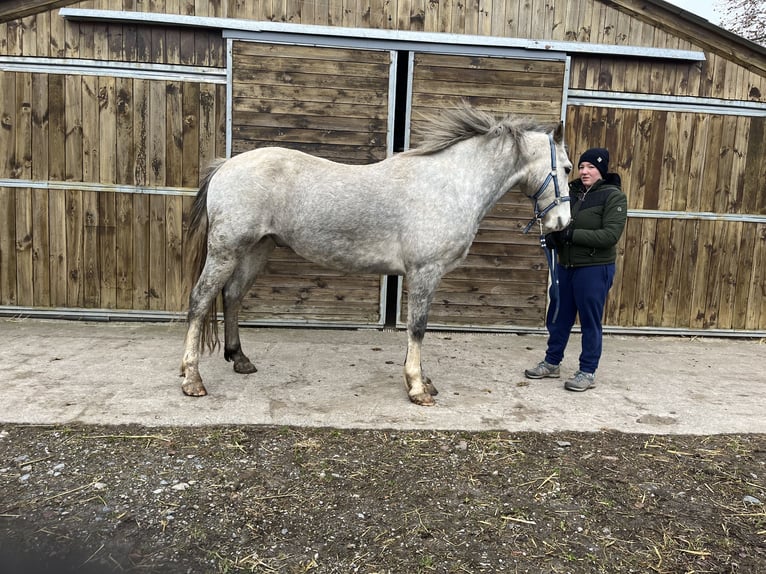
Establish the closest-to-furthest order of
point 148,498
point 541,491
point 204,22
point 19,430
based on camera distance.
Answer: point 148,498 → point 541,491 → point 19,430 → point 204,22

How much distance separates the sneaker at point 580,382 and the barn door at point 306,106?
2.64 metres

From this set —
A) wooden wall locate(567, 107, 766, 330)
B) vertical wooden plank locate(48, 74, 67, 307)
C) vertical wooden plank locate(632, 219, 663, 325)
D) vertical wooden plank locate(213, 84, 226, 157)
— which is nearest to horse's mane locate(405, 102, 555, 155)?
wooden wall locate(567, 107, 766, 330)

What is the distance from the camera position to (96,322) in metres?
5.46

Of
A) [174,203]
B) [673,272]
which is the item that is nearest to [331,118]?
[174,203]

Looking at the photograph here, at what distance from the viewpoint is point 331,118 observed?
524 centimetres

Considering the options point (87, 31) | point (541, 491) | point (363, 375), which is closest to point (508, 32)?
point (363, 375)

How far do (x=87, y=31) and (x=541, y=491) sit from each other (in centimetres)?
567

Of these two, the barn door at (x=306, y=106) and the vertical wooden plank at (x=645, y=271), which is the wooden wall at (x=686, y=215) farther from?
the barn door at (x=306, y=106)

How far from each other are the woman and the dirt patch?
Result: 37.7 inches

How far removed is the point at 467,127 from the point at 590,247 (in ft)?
4.03

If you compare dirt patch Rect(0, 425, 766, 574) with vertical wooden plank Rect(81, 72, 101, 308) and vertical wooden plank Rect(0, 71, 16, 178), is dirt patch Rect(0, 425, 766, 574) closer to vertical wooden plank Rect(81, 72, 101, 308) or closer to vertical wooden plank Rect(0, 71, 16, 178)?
vertical wooden plank Rect(81, 72, 101, 308)

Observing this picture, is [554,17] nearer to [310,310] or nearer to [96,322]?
[310,310]

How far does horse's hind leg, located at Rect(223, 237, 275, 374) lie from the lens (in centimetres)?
383

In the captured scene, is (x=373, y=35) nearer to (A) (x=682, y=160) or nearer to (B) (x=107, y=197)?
(B) (x=107, y=197)
